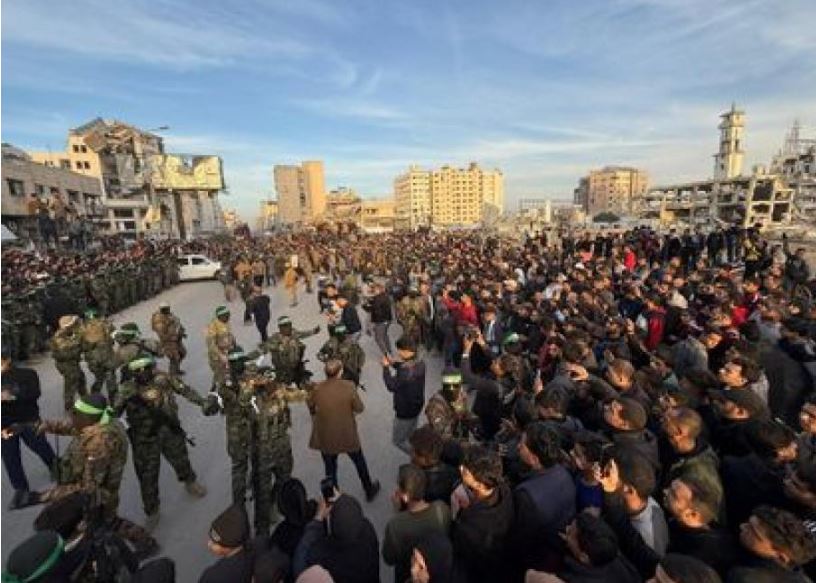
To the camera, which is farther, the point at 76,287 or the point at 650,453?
the point at 76,287

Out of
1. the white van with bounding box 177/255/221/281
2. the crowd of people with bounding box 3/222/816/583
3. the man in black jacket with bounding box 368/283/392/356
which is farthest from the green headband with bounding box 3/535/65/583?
the white van with bounding box 177/255/221/281

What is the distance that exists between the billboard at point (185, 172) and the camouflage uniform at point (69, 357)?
40.0 meters

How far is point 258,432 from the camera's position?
424cm

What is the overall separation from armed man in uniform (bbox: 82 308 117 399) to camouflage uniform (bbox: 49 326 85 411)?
99 mm

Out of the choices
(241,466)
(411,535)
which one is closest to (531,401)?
(411,535)

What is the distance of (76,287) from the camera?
494 inches

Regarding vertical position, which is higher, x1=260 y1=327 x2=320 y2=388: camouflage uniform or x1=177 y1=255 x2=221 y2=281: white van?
x1=260 y1=327 x2=320 y2=388: camouflage uniform

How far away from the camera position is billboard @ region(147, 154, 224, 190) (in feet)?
138

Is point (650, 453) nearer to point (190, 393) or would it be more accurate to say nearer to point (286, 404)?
point (286, 404)

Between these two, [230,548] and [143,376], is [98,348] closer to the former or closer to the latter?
[143,376]

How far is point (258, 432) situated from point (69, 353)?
418 centimetres

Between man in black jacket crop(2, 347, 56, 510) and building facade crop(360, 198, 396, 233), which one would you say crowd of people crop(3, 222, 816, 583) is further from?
building facade crop(360, 198, 396, 233)

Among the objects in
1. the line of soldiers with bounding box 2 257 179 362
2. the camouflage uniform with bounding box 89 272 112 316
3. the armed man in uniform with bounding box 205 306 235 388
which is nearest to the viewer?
the armed man in uniform with bounding box 205 306 235 388

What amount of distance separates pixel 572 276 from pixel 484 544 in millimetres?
8609
